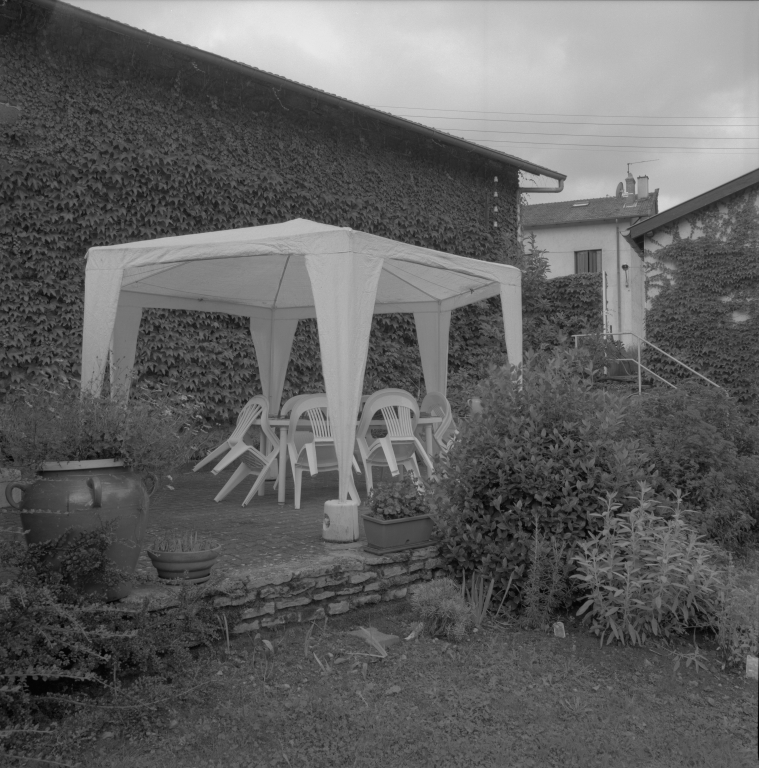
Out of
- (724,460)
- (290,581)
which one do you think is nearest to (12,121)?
(290,581)

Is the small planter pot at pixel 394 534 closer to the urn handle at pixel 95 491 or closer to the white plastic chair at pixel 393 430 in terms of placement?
the white plastic chair at pixel 393 430

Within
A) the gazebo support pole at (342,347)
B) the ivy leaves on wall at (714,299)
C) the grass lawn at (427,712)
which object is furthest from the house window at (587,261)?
the grass lawn at (427,712)

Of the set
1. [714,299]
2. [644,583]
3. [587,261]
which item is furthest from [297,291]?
[587,261]

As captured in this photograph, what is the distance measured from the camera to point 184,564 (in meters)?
3.58

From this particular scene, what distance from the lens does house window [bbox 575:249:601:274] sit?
2741 cm

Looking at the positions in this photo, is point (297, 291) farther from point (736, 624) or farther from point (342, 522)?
point (736, 624)

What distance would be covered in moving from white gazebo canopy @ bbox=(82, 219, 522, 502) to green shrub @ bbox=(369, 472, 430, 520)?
0.75 feet

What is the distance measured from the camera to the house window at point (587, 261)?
27.4 meters

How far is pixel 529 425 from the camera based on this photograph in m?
4.47

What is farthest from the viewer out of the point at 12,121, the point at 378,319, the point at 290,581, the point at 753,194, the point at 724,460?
the point at 753,194

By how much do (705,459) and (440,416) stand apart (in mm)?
2490

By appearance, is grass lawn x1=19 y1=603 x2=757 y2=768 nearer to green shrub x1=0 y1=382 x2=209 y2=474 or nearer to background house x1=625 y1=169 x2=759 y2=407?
green shrub x1=0 y1=382 x2=209 y2=474

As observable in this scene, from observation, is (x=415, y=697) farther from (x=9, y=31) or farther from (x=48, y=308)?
(x=9, y=31)

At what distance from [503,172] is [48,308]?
7.97 m
